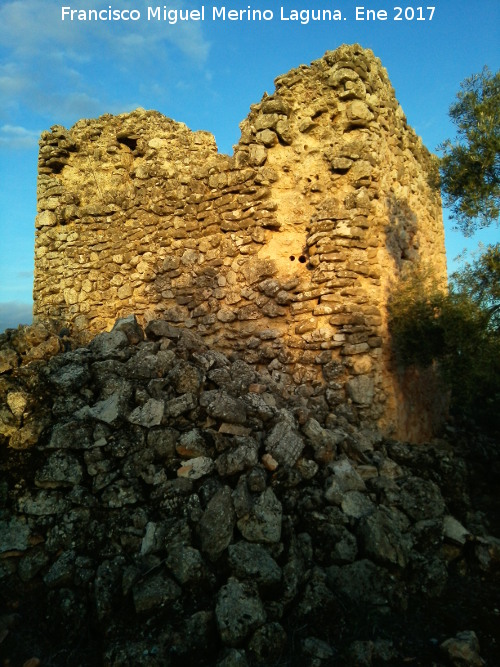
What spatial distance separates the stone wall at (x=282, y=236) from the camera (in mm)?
4793

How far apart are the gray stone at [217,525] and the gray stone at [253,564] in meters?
0.08

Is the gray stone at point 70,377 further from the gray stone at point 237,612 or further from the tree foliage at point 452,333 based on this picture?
the tree foliage at point 452,333

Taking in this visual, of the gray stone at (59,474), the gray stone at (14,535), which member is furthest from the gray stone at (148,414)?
the gray stone at (14,535)

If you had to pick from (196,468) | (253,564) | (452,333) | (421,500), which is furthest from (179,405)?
(452,333)

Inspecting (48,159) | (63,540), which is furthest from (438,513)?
(48,159)

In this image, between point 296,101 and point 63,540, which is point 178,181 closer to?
point 296,101

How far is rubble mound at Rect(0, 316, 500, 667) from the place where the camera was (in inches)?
104

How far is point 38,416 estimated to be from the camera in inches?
137

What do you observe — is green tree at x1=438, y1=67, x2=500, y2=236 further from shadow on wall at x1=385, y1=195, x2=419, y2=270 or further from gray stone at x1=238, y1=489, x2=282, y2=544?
gray stone at x1=238, y1=489, x2=282, y2=544

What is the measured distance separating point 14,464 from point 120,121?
529 centimetres

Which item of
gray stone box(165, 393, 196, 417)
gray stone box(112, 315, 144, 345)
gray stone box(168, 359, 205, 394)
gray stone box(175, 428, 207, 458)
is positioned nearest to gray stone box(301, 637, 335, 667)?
gray stone box(175, 428, 207, 458)

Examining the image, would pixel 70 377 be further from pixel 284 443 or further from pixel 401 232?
pixel 401 232

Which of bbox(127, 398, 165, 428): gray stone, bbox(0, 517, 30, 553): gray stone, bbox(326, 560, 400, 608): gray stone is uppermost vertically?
bbox(127, 398, 165, 428): gray stone

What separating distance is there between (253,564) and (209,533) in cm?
34
